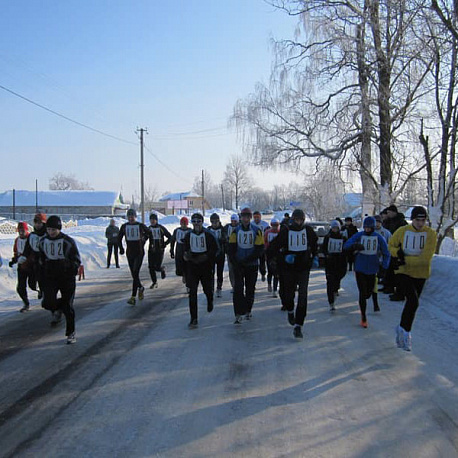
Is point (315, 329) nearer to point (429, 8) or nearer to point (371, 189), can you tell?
point (429, 8)

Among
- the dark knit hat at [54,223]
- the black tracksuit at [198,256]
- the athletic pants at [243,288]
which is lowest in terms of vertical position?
the athletic pants at [243,288]

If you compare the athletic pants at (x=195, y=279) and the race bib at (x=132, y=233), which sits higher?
the race bib at (x=132, y=233)

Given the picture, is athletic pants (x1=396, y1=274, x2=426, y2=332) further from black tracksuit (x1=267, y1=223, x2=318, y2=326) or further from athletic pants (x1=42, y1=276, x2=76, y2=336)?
athletic pants (x1=42, y1=276, x2=76, y2=336)

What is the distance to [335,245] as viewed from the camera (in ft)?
30.8

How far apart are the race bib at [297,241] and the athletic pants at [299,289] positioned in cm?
37

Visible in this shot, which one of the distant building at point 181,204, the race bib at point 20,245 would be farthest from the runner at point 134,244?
the distant building at point 181,204

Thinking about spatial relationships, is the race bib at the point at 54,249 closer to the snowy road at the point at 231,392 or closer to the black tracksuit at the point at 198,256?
the snowy road at the point at 231,392

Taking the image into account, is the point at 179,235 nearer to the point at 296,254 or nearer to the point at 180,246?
the point at 180,246

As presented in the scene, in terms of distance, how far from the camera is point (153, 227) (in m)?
12.1

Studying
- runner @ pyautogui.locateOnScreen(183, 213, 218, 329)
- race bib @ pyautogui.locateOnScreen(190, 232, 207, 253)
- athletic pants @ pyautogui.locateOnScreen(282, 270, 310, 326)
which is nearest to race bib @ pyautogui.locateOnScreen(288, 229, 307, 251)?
athletic pants @ pyautogui.locateOnScreen(282, 270, 310, 326)

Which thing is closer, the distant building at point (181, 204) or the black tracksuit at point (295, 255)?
the black tracksuit at point (295, 255)

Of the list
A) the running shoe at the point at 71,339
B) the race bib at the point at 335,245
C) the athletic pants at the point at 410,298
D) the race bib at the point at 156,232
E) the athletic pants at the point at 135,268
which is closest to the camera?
the athletic pants at the point at 410,298

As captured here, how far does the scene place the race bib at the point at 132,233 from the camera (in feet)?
32.8

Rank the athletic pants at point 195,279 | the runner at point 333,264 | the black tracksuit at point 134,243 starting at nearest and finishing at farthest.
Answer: the athletic pants at point 195,279 < the runner at point 333,264 < the black tracksuit at point 134,243
